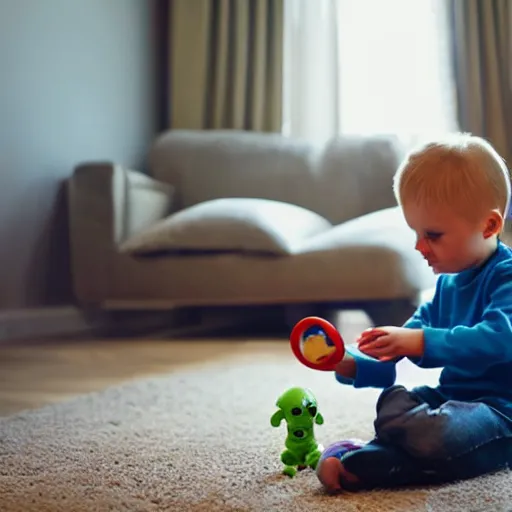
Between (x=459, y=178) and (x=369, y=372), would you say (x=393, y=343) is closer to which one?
(x=369, y=372)

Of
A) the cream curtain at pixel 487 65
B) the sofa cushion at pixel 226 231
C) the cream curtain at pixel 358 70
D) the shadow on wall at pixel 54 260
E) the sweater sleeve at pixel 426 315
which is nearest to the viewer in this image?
the sweater sleeve at pixel 426 315

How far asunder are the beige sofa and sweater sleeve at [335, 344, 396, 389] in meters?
1.42

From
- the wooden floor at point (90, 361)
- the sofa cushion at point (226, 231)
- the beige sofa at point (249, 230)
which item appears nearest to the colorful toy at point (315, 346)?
the wooden floor at point (90, 361)

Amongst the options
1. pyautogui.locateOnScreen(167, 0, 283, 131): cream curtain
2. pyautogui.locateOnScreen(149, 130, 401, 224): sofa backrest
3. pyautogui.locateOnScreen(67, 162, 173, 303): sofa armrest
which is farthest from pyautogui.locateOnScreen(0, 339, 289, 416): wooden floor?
pyautogui.locateOnScreen(167, 0, 283, 131): cream curtain

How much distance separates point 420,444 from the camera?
0.89m

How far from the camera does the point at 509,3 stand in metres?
3.38

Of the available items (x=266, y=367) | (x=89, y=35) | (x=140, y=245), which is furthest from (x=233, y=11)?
(x=266, y=367)

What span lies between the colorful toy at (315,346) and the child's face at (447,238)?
166mm

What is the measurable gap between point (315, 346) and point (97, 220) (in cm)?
191

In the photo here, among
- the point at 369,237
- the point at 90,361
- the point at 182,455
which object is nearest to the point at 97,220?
the point at 90,361

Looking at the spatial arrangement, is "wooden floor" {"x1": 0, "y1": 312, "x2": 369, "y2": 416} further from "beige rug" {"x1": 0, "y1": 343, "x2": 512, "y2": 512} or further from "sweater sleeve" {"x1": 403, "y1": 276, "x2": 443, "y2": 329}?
"sweater sleeve" {"x1": 403, "y1": 276, "x2": 443, "y2": 329}

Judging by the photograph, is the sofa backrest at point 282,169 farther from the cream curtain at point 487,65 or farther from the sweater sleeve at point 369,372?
the sweater sleeve at point 369,372

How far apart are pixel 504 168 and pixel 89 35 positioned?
Result: 2.51 metres

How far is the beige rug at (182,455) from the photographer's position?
0.85 metres
